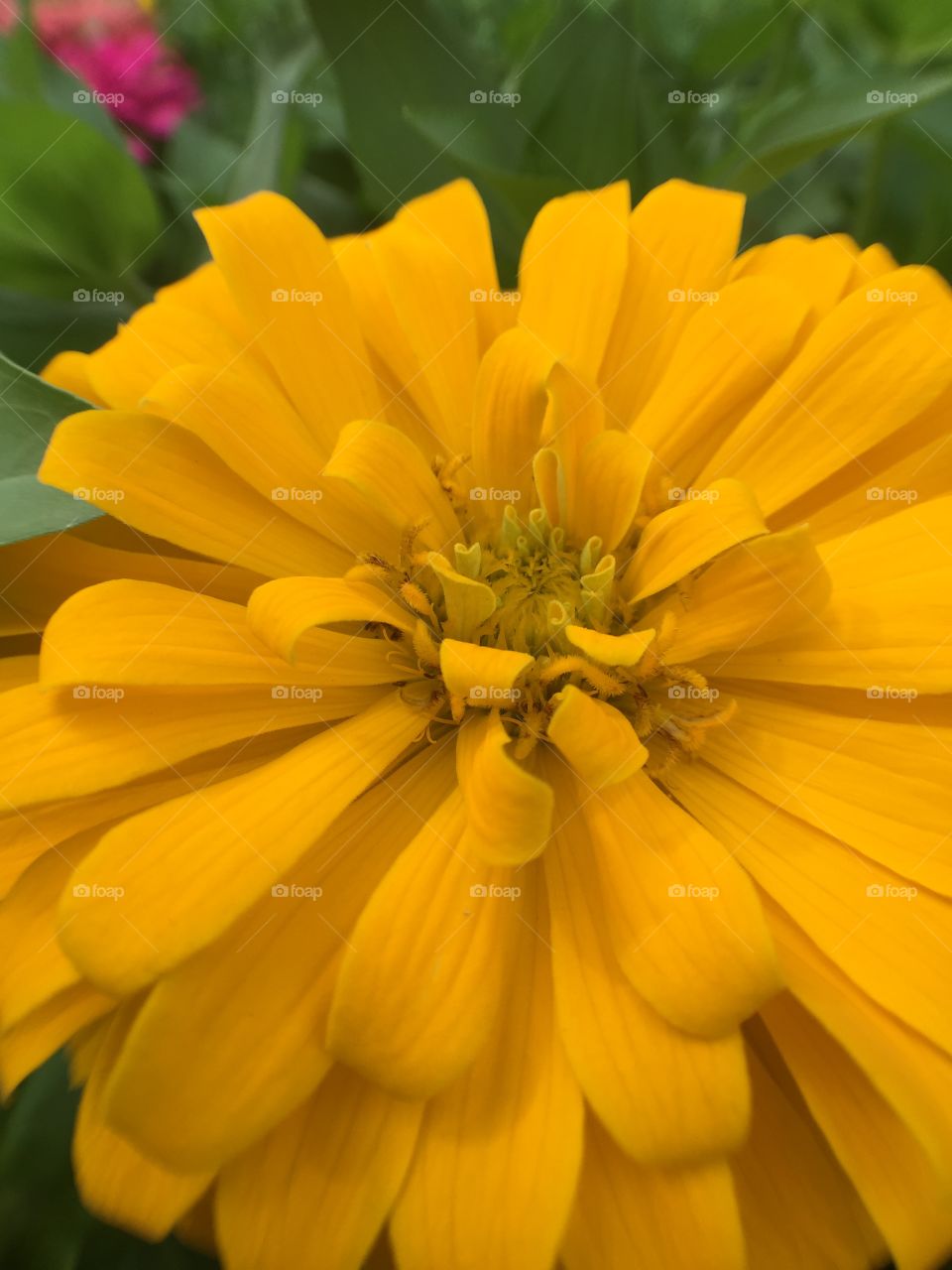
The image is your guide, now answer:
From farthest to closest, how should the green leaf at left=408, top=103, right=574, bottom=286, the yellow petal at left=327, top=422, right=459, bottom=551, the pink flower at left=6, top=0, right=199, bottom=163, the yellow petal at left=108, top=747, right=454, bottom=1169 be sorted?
1. the pink flower at left=6, top=0, right=199, bottom=163
2. the green leaf at left=408, top=103, right=574, bottom=286
3. the yellow petal at left=327, top=422, right=459, bottom=551
4. the yellow petal at left=108, top=747, right=454, bottom=1169

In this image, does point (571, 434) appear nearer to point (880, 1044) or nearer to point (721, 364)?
point (721, 364)

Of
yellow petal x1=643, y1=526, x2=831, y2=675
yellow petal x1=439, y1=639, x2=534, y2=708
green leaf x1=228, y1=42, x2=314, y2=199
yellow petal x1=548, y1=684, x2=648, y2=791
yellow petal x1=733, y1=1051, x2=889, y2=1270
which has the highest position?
green leaf x1=228, y1=42, x2=314, y2=199

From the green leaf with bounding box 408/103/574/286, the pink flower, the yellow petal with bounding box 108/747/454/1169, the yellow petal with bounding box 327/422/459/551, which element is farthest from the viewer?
the pink flower

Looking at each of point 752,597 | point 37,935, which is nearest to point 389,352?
point 752,597

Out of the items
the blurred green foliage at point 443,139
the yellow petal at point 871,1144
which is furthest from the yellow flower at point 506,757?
the blurred green foliage at point 443,139

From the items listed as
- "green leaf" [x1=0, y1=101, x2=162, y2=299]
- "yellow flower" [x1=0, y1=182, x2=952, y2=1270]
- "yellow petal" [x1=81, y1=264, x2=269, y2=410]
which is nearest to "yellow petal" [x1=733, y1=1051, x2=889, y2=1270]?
"yellow flower" [x1=0, y1=182, x2=952, y2=1270]

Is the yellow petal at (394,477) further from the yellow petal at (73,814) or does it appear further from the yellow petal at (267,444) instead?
the yellow petal at (73,814)

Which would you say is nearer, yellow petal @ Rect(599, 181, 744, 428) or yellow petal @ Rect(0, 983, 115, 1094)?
yellow petal @ Rect(0, 983, 115, 1094)

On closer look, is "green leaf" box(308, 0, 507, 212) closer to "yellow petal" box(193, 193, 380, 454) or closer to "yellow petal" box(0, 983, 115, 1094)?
"yellow petal" box(193, 193, 380, 454)
